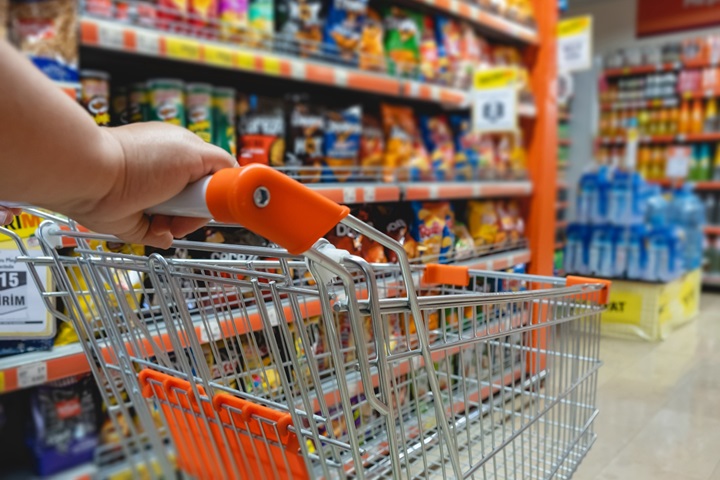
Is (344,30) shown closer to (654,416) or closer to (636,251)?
(654,416)

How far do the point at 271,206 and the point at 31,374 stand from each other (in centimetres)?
95

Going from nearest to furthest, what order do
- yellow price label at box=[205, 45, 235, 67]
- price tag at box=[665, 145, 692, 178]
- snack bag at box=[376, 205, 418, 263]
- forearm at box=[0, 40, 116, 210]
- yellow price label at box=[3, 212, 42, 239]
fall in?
forearm at box=[0, 40, 116, 210] < yellow price label at box=[3, 212, 42, 239] < snack bag at box=[376, 205, 418, 263] < yellow price label at box=[205, 45, 235, 67] < price tag at box=[665, 145, 692, 178]

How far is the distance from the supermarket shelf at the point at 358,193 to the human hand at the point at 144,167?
771 millimetres

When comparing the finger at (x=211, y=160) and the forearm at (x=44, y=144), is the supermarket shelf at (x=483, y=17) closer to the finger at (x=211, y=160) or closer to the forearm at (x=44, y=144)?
the finger at (x=211, y=160)

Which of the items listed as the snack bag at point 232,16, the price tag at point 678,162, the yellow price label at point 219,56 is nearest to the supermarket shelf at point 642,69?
the price tag at point 678,162

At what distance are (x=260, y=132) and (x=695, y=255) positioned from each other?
3.26m

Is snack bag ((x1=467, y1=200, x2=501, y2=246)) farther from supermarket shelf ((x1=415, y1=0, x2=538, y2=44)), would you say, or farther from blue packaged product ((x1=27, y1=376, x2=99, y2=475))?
blue packaged product ((x1=27, y1=376, x2=99, y2=475))

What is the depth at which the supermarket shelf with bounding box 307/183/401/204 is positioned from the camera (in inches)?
57.2

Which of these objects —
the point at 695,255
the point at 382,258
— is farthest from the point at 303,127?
the point at 695,255

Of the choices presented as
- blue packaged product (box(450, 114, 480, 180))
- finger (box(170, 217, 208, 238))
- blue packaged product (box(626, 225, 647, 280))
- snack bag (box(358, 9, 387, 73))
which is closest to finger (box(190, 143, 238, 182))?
finger (box(170, 217, 208, 238))

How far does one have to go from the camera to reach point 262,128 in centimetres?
186

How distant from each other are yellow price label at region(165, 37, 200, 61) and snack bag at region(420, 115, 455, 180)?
4.32 feet

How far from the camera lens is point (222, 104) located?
1.74 meters

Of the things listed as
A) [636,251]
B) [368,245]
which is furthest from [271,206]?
[636,251]
